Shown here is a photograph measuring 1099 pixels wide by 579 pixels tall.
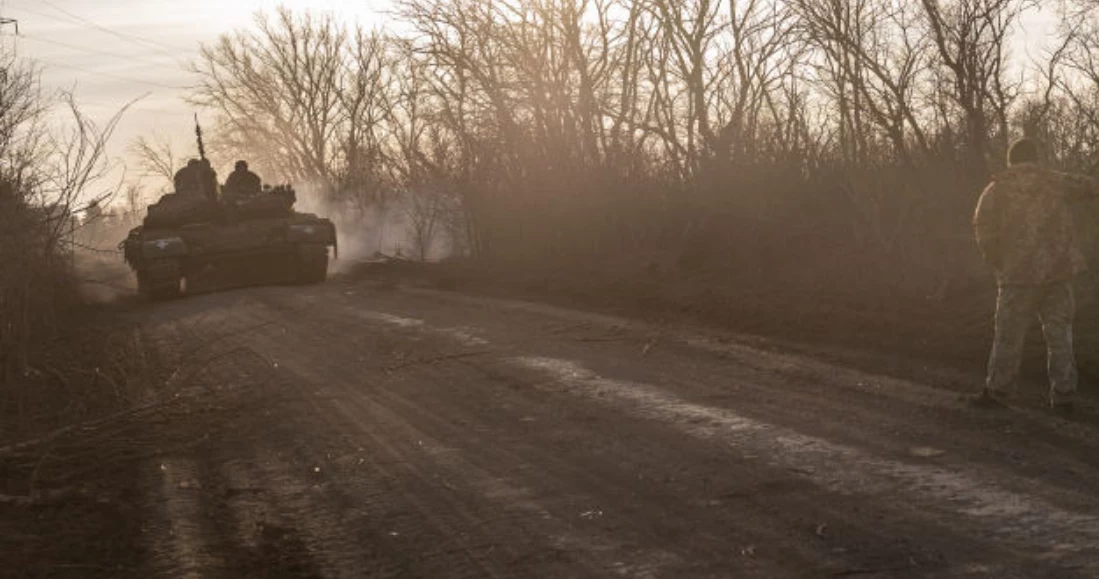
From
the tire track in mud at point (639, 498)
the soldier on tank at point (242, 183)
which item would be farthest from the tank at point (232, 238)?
the tire track in mud at point (639, 498)

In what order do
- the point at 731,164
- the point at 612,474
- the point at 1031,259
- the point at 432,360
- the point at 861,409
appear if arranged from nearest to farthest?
the point at 612,474 → the point at 861,409 → the point at 1031,259 → the point at 432,360 → the point at 731,164

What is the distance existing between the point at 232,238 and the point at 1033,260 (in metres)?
19.3

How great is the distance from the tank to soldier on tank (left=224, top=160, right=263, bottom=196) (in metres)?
0.36

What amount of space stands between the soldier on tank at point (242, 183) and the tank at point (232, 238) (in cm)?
36

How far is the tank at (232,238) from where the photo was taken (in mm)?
26359

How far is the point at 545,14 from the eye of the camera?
95.3 feet

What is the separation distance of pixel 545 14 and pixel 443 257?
738cm

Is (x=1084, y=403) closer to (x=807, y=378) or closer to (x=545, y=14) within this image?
(x=807, y=378)

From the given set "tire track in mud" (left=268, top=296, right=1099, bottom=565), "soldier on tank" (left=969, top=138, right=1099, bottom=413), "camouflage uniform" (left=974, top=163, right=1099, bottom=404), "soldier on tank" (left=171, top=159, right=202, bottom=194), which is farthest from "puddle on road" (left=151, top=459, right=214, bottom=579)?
"soldier on tank" (left=171, top=159, right=202, bottom=194)

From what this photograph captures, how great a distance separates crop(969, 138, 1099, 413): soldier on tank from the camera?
9.85m

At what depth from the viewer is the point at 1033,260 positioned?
9.90m

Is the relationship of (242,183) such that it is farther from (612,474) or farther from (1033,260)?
(612,474)

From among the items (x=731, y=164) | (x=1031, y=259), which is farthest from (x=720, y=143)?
(x=1031, y=259)

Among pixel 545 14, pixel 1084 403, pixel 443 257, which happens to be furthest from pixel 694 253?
pixel 1084 403
